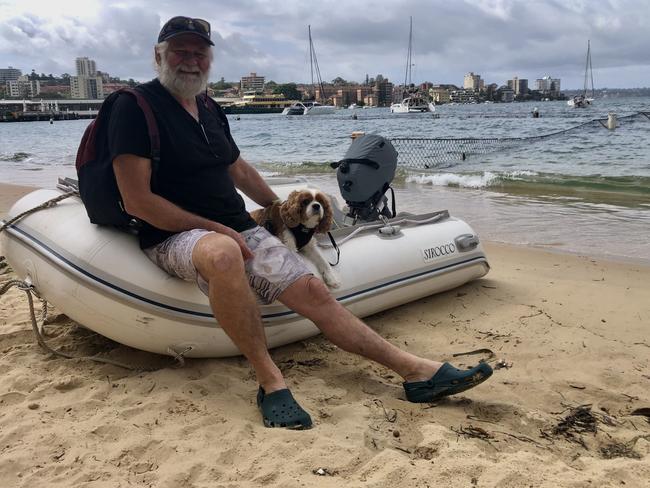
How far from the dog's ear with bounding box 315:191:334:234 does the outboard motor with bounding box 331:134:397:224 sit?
1.33 metres

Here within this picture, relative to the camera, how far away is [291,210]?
316 cm

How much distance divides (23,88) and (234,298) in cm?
11734

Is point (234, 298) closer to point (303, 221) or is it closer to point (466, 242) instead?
point (303, 221)

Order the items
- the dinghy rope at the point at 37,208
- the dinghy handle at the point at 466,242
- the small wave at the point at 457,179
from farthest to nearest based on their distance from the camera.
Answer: the small wave at the point at 457,179 → the dinghy handle at the point at 466,242 → the dinghy rope at the point at 37,208

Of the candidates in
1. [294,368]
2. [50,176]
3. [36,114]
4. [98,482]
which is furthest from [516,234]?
[36,114]

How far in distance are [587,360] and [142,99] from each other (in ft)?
8.86

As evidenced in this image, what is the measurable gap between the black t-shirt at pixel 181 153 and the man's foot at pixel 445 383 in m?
1.16

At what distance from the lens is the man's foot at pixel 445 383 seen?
2674 millimetres

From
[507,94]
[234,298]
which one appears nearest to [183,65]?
[234,298]

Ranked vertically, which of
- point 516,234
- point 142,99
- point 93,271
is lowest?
point 516,234

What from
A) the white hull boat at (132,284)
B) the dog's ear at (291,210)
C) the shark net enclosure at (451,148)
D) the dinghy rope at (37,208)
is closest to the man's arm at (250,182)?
the dog's ear at (291,210)

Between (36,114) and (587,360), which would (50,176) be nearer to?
(587,360)

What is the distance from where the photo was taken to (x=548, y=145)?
59.1 ft

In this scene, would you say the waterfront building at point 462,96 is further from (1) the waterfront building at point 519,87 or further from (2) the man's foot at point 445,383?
(2) the man's foot at point 445,383
